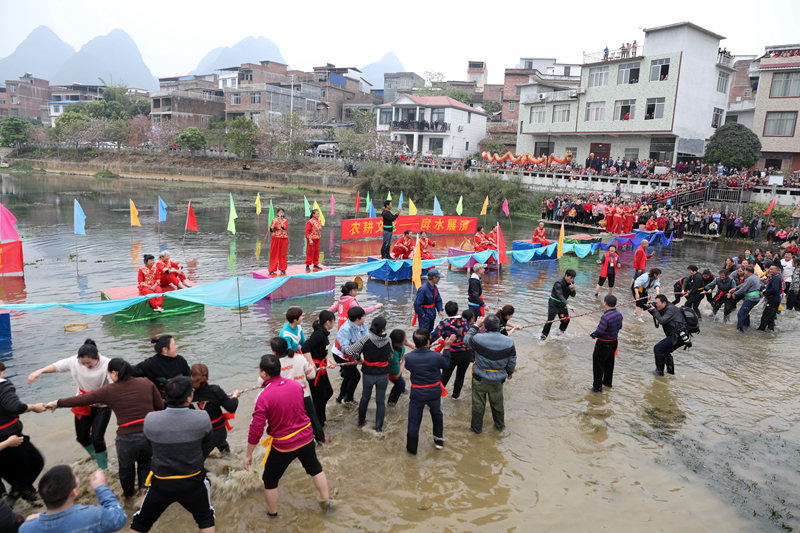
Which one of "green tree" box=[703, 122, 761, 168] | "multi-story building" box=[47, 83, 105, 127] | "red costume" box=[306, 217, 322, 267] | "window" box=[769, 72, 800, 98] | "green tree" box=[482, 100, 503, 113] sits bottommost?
"red costume" box=[306, 217, 322, 267]

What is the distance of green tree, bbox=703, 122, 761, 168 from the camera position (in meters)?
32.2

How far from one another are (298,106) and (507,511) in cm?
7442

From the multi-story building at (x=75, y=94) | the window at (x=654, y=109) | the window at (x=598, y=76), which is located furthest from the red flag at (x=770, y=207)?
the multi-story building at (x=75, y=94)

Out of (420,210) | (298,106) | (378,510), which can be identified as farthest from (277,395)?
(298,106)

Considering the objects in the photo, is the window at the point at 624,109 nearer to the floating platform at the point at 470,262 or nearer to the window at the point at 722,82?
the window at the point at 722,82

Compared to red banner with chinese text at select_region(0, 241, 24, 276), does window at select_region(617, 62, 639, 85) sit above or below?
above

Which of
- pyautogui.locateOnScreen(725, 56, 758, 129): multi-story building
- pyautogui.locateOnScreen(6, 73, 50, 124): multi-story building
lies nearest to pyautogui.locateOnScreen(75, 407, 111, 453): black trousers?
pyautogui.locateOnScreen(725, 56, 758, 129): multi-story building

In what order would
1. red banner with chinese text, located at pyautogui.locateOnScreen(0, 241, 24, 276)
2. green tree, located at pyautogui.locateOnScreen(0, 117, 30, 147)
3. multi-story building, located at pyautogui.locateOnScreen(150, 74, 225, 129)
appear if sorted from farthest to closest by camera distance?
multi-story building, located at pyautogui.locateOnScreen(150, 74, 225, 129) < green tree, located at pyautogui.locateOnScreen(0, 117, 30, 147) < red banner with chinese text, located at pyautogui.locateOnScreen(0, 241, 24, 276)

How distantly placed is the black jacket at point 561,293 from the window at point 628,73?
35.7 m

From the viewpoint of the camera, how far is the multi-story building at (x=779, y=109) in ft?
116

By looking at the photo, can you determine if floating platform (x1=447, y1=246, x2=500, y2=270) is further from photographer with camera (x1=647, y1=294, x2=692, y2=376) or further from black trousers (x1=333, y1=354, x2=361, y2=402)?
black trousers (x1=333, y1=354, x2=361, y2=402)

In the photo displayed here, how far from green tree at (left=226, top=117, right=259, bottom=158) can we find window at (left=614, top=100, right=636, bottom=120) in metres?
38.8

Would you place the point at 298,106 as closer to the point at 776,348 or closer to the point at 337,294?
the point at 337,294

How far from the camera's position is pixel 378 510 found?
5484 millimetres
